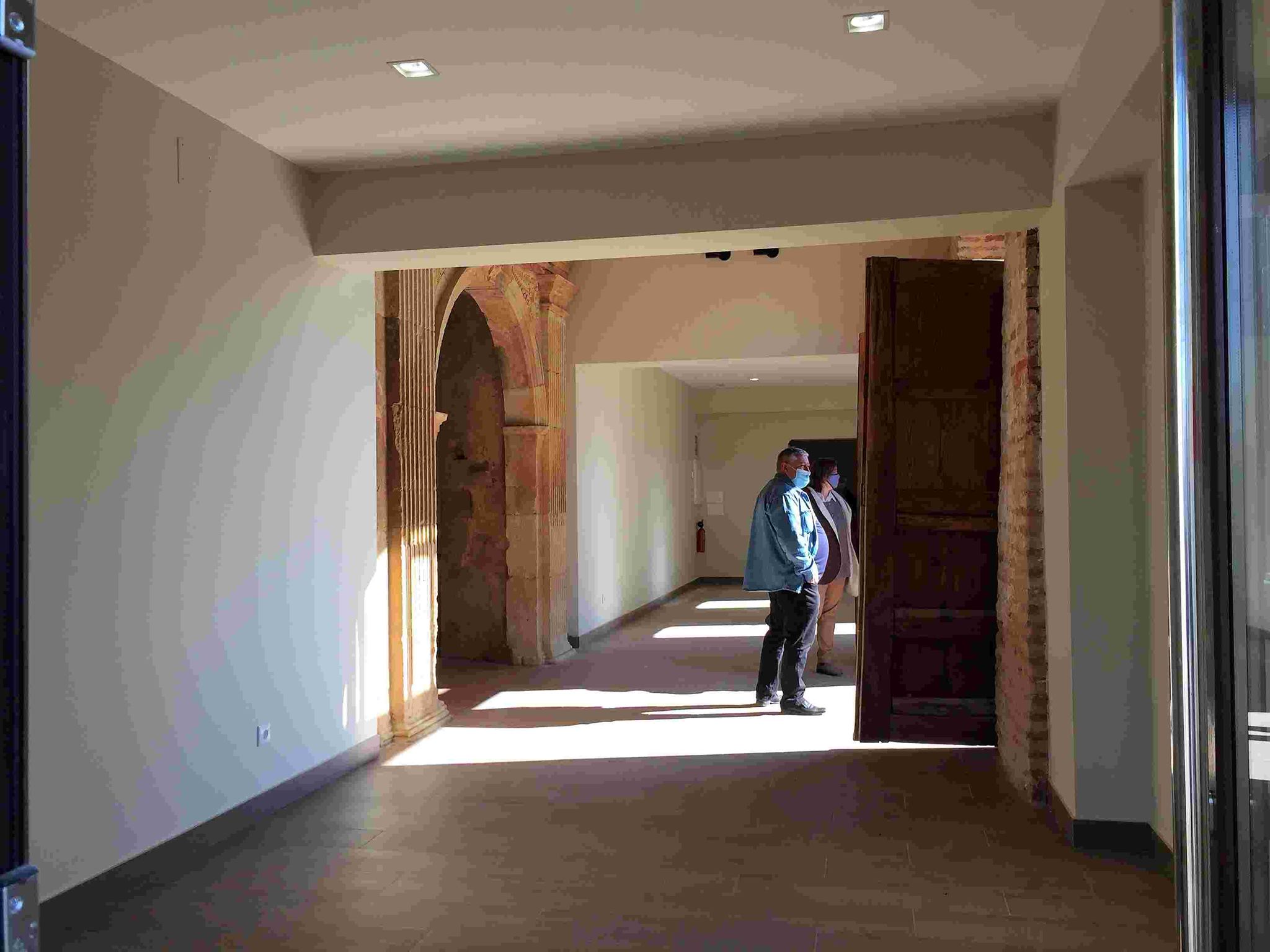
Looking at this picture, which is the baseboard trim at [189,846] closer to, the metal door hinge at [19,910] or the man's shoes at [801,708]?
the man's shoes at [801,708]

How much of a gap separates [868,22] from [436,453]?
18.6 feet

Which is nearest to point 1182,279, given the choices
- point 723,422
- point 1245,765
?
point 1245,765

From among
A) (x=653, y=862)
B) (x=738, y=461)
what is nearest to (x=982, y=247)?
(x=653, y=862)

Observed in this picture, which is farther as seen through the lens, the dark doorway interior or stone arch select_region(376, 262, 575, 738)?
the dark doorway interior

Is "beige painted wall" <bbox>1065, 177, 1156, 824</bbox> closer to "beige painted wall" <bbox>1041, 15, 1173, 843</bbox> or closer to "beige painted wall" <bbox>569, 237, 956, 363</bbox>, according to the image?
"beige painted wall" <bbox>1041, 15, 1173, 843</bbox>

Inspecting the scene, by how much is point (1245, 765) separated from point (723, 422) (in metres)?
15.6

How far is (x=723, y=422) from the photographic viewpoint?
16641mm

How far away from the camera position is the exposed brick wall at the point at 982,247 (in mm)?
6246

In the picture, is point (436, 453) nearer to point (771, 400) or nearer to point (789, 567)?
point (789, 567)

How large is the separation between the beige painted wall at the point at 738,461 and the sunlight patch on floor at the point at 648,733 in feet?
28.9

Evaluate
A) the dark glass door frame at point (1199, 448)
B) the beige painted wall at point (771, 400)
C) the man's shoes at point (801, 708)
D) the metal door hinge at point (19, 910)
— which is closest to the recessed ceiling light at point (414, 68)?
the dark glass door frame at point (1199, 448)

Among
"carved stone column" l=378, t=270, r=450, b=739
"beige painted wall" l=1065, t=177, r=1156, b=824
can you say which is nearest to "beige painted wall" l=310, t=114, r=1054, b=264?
"beige painted wall" l=1065, t=177, r=1156, b=824

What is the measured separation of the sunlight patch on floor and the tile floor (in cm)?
3

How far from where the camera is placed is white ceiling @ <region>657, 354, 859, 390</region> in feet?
34.3
